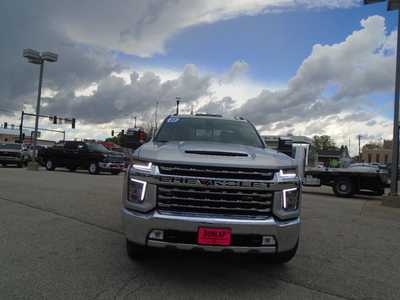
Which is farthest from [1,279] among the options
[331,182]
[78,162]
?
[78,162]

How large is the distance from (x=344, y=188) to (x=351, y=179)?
1.50 feet

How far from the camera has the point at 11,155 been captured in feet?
84.3

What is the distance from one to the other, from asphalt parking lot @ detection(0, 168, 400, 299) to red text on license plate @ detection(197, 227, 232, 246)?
0.53m

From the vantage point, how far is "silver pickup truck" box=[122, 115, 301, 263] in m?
3.63

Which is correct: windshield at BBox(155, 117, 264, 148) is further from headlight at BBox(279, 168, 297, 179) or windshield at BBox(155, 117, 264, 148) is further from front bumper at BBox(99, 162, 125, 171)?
front bumper at BBox(99, 162, 125, 171)

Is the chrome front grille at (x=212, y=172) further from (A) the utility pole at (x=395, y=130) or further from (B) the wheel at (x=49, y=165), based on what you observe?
(B) the wheel at (x=49, y=165)

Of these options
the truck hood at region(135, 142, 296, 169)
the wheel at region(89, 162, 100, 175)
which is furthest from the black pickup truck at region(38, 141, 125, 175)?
the truck hood at region(135, 142, 296, 169)

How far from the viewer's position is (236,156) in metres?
3.99

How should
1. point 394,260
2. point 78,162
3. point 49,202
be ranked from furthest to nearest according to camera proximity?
point 78,162, point 49,202, point 394,260

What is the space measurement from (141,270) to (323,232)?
3966 millimetres

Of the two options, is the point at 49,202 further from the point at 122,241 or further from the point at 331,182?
the point at 331,182

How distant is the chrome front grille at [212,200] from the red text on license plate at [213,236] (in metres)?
0.20

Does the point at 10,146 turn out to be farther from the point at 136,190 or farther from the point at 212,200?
the point at 212,200

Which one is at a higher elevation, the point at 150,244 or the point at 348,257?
the point at 150,244
